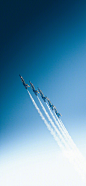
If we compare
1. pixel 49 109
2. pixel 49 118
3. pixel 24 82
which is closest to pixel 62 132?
pixel 49 118

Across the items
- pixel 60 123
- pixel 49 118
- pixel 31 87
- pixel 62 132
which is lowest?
pixel 62 132

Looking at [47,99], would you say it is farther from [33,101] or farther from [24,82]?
[24,82]

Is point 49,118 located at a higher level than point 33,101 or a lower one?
lower

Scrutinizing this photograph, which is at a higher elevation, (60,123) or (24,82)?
(24,82)

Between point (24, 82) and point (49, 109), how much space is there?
20880mm

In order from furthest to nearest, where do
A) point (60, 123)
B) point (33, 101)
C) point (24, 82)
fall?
point (60, 123), point (33, 101), point (24, 82)

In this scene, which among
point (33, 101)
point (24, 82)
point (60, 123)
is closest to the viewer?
point (24, 82)

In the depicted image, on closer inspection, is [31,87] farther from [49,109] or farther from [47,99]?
[49,109]

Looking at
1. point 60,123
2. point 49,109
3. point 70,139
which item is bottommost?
Answer: point 70,139

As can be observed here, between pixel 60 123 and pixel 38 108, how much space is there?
15362 mm

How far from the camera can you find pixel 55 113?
59969mm

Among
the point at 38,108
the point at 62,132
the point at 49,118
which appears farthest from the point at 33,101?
the point at 62,132

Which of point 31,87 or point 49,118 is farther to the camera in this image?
point 49,118

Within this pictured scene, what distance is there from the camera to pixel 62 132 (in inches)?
2322
